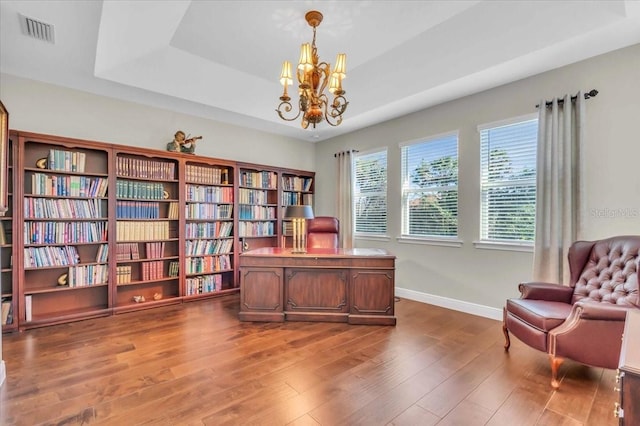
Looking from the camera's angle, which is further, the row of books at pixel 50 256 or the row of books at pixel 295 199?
the row of books at pixel 295 199

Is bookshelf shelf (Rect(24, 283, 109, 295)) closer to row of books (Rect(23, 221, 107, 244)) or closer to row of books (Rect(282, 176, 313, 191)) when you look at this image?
row of books (Rect(23, 221, 107, 244))

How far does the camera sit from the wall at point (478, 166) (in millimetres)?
2740

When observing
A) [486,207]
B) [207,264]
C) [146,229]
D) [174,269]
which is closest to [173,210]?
[146,229]

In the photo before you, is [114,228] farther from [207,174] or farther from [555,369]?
[555,369]

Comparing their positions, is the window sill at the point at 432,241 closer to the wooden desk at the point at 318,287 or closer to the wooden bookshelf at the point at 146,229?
the wooden desk at the point at 318,287

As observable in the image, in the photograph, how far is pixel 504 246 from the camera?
347 centimetres

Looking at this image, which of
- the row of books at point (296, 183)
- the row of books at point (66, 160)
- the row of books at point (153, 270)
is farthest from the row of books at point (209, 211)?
the row of books at point (66, 160)

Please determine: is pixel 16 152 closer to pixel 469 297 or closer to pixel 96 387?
pixel 96 387

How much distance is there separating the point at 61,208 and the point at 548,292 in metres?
5.05

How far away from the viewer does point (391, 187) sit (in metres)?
4.69

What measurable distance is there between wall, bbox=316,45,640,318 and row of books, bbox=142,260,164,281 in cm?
304

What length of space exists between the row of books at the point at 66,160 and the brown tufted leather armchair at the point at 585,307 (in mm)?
4766

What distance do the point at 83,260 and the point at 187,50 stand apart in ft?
9.11

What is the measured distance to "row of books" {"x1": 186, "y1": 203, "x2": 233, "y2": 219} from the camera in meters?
4.37
